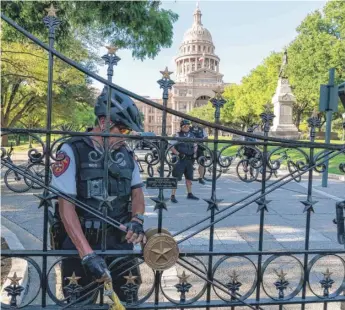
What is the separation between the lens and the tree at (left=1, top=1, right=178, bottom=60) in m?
4.64

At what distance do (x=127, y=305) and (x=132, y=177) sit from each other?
2.63 feet

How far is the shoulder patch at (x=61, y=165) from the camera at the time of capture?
83.2 inches

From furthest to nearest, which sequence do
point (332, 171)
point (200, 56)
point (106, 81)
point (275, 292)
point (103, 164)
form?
point (200, 56) < point (332, 171) < point (275, 292) < point (103, 164) < point (106, 81)

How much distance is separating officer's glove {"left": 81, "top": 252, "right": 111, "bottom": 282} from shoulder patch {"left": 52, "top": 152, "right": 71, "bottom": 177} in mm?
510

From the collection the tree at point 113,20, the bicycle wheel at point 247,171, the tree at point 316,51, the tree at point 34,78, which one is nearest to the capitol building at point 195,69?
the tree at point 316,51

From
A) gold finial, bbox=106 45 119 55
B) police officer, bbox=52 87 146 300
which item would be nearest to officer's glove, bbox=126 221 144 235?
police officer, bbox=52 87 146 300

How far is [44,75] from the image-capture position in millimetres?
Answer: 9164

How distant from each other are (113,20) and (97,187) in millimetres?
3908

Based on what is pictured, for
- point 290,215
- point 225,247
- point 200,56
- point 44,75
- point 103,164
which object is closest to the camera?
point 103,164

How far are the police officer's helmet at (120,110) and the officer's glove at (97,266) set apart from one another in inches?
30.8

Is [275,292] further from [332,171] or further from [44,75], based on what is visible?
[332,171]

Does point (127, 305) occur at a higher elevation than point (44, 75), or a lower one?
lower

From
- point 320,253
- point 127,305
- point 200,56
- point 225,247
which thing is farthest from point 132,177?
point 200,56

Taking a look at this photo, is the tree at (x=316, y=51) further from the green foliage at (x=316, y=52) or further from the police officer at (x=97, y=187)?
the police officer at (x=97, y=187)
